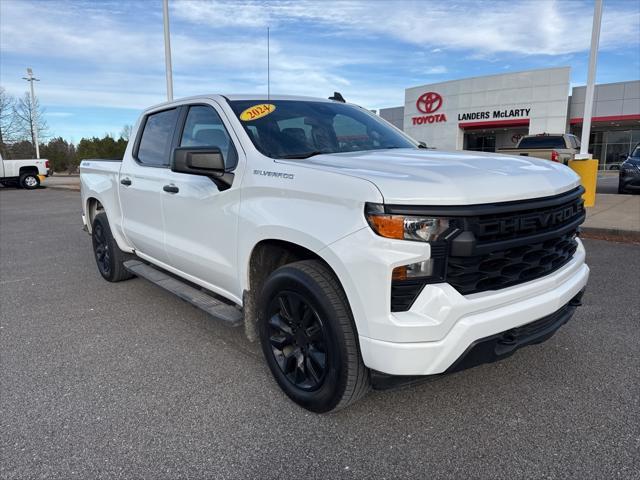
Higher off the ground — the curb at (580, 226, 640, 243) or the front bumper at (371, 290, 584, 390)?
the front bumper at (371, 290, 584, 390)

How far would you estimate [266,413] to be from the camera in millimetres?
2799

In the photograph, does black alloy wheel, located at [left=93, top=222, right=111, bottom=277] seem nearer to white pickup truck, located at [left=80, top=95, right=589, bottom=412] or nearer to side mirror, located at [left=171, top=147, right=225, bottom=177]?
white pickup truck, located at [left=80, top=95, right=589, bottom=412]

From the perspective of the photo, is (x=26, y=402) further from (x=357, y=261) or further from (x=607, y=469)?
(x=607, y=469)

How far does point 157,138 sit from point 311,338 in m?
2.73

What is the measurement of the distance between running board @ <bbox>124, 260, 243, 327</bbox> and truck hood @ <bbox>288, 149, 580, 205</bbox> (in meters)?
1.15

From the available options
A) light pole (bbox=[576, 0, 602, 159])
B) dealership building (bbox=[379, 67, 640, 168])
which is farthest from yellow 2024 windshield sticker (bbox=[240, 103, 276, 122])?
dealership building (bbox=[379, 67, 640, 168])

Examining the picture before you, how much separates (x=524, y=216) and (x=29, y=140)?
1909 inches

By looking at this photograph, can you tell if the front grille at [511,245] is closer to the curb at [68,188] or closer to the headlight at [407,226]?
the headlight at [407,226]

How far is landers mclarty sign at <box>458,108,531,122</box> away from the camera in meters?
31.8

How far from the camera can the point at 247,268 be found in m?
3.07

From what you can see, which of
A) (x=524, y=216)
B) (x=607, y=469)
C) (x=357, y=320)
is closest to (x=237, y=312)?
(x=357, y=320)

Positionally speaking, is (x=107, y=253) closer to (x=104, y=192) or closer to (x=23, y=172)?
(x=104, y=192)

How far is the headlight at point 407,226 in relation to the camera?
7.13 ft

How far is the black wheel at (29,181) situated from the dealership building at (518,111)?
23262 millimetres
